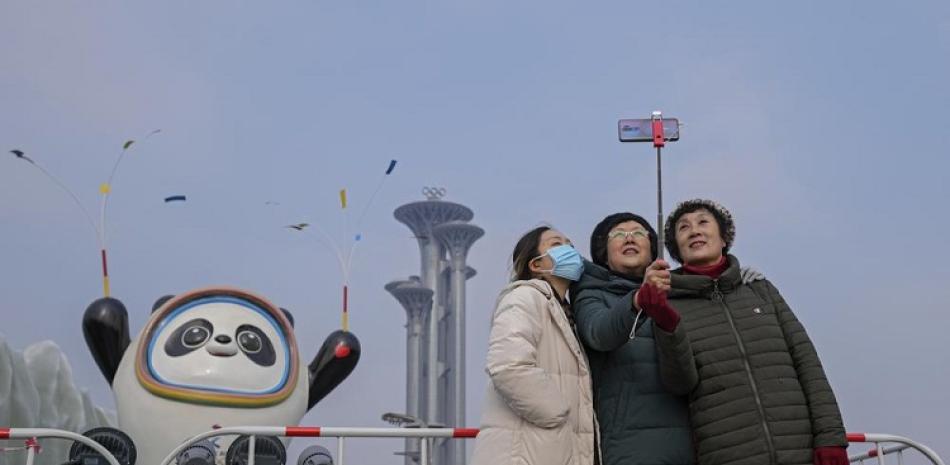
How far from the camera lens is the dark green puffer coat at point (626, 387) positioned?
243 centimetres

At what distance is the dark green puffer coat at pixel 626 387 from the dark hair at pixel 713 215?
250 millimetres

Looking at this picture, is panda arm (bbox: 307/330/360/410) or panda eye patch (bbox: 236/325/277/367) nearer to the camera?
panda eye patch (bbox: 236/325/277/367)

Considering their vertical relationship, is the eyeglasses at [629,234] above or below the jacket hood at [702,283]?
above

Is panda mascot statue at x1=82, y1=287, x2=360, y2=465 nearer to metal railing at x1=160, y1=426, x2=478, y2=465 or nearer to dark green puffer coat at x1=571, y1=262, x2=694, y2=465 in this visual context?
metal railing at x1=160, y1=426, x2=478, y2=465

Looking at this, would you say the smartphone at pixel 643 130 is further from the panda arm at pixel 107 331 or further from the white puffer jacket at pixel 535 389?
the panda arm at pixel 107 331

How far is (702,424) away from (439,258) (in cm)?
6586

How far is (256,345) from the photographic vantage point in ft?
23.2

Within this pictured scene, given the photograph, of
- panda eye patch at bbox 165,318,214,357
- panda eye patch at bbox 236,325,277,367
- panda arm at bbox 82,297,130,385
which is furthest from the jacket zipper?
panda arm at bbox 82,297,130,385

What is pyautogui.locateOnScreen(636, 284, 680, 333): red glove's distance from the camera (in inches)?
88.7

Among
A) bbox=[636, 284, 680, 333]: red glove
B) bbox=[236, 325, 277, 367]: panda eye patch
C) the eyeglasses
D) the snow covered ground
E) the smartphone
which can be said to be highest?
the smartphone

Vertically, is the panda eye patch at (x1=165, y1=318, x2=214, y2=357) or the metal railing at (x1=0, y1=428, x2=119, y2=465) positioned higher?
the panda eye patch at (x1=165, y1=318, x2=214, y2=357)

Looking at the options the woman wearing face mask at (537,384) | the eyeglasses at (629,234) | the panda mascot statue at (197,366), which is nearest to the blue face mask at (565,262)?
the woman wearing face mask at (537,384)

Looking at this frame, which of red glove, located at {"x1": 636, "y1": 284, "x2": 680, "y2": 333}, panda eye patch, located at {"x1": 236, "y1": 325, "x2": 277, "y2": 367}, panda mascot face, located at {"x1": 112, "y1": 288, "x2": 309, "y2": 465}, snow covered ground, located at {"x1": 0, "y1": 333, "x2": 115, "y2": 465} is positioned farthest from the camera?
snow covered ground, located at {"x1": 0, "y1": 333, "x2": 115, "y2": 465}

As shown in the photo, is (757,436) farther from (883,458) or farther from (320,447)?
(320,447)
